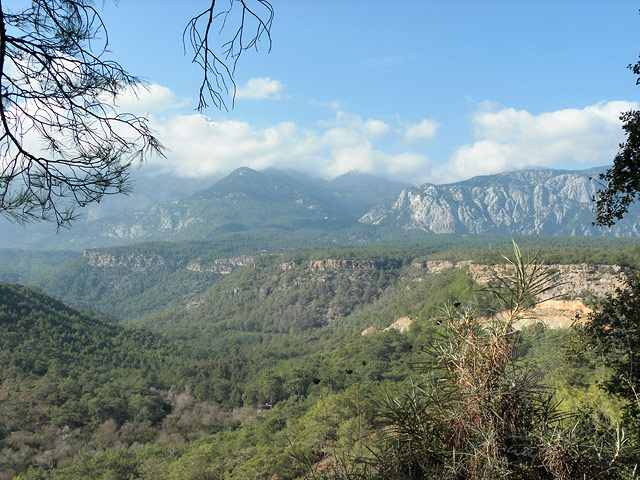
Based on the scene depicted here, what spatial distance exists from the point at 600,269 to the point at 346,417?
34456 millimetres

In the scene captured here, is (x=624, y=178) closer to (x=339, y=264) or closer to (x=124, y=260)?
(x=339, y=264)

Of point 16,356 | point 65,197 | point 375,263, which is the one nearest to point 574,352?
point 65,197

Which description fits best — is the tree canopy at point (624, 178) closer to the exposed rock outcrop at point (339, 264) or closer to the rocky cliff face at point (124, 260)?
the exposed rock outcrop at point (339, 264)

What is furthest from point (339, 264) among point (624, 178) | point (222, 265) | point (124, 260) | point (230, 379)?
point (124, 260)

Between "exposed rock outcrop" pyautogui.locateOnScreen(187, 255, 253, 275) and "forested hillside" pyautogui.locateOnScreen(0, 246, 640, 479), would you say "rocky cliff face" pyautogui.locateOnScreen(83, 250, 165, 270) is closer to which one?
"exposed rock outcrop" pyautogui.locateOnScreen(187, 255, 253, 275)

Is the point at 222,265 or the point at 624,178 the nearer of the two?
the point at 624,178

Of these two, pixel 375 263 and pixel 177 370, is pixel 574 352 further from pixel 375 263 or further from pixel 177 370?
pixel 375 263

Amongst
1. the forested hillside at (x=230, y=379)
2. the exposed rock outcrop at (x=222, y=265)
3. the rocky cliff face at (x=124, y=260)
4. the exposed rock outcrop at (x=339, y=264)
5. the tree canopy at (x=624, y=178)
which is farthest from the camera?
the rocky cliff face at (x=124, y=260)

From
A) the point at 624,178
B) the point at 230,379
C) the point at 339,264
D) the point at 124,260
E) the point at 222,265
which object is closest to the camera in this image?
the point at 624,178

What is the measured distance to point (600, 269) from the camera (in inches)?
1556

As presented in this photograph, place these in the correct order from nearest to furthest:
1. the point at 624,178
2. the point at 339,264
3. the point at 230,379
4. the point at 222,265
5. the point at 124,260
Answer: the point at 624,178 < the point at 230,379 < the point at 339,264 < the point at 222,265 < the point at 124,260

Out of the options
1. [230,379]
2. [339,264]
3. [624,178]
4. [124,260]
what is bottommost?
[230,379]

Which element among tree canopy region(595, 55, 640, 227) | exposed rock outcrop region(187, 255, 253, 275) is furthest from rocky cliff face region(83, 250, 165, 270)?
tree canopy region(595, 55, 640, 227)

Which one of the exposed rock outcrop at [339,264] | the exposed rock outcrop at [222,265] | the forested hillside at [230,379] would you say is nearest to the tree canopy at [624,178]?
the forested hillside at [230,379]
